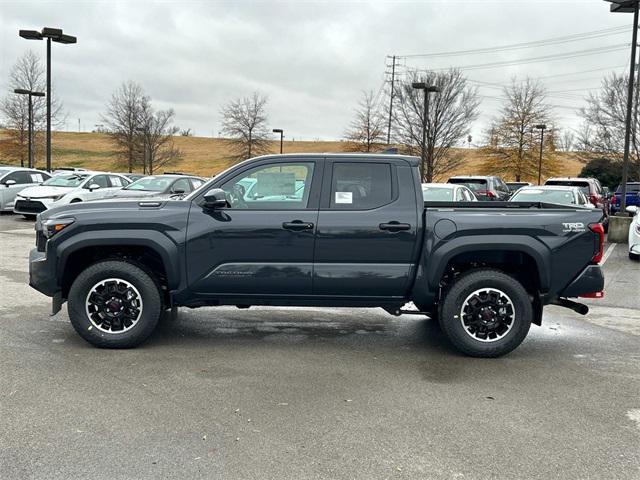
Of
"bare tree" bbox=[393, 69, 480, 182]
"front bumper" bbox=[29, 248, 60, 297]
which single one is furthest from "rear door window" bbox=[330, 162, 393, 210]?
"bare tree" bbox=[393, 69, 480, 182]

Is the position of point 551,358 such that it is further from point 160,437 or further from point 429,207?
point 160,437

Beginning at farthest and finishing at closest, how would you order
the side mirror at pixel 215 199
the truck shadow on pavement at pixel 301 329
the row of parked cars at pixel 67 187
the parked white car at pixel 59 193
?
the parked white car at pixel 59 193 < the row of parked cars at pixel 67 187 < the truck shadow on pavement at pixel 301 329 < the side mirror at pixel 215 199

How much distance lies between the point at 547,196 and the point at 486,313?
34.0 ft

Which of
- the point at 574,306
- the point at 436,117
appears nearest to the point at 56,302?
the point at 574,306

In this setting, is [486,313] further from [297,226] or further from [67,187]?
[67,187]

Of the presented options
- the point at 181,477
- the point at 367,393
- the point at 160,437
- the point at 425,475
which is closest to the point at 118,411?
the point at 160,437

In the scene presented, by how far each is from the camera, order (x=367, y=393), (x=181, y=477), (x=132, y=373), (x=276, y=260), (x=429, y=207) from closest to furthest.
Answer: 1. (x=181, y=477)
2. (x=367, y=393)
3. (x=132, y=373)
4. (x=276, y=260)
5. (x=429, y=207)

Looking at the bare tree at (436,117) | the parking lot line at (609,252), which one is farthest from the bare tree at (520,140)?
the parking lot line at (609,252)

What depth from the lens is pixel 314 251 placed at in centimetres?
552

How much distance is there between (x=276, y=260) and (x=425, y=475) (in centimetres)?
268

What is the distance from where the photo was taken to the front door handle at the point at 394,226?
5.49 meters

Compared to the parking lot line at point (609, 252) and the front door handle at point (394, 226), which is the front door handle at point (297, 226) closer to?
the front door handle at point (394, 226)

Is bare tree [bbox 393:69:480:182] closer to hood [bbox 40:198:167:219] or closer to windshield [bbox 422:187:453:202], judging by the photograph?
windshield [bbox 422:187:453:202]

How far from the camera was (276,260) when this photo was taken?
5.54 m
